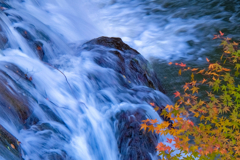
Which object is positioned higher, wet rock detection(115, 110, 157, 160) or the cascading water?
the cascading water

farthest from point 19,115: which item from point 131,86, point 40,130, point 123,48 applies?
point 123,48

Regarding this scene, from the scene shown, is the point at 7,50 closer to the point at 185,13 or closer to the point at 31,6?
the point at 31,6

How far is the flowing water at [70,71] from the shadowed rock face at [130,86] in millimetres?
129

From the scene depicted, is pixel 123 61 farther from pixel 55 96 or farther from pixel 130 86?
pixel 55 96

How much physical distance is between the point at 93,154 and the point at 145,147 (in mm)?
748

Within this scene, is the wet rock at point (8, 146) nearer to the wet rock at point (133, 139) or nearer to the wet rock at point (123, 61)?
the wet rock at point (133, 139)

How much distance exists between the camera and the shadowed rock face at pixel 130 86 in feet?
10.9

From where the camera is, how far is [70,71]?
404 centimetres

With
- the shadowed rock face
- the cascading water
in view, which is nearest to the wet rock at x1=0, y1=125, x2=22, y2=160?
the cascading water

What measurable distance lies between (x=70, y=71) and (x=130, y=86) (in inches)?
42.8

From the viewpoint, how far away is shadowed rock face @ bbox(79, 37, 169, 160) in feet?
10.9

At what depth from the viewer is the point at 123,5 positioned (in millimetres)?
9500

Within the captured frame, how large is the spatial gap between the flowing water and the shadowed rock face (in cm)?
13

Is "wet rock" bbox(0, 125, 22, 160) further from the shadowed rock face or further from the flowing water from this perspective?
the shadowed rock face
